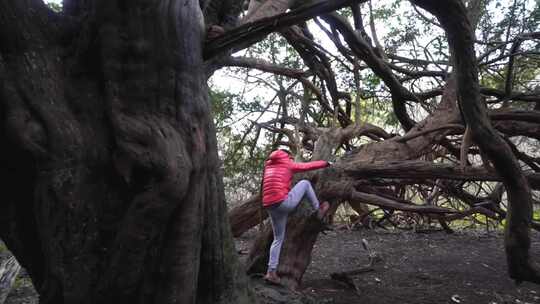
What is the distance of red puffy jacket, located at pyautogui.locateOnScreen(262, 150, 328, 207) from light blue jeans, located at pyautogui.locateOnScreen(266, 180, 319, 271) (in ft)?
0.21

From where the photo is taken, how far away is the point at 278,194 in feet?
10.6

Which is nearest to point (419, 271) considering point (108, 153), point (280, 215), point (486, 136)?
point (280, 215)

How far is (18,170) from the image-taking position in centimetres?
182

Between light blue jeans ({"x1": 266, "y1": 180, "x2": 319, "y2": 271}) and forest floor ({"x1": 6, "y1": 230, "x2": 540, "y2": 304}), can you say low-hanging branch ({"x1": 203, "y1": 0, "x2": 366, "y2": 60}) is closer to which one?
light blue jeans ({"x1": 266, "y1": 180, "x2": 319, "y2": 271})

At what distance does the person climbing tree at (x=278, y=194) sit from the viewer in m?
3.23

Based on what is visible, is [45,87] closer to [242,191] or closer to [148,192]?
[148,192]

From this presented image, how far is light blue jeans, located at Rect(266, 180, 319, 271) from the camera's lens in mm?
3223

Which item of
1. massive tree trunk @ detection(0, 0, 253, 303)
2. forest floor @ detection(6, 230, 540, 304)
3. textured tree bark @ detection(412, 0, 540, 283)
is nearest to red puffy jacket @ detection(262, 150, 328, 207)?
forest floor @ detection(6, 230, 540, 304)

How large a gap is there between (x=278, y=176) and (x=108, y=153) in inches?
68.8

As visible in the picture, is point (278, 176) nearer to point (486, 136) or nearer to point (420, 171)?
point (420, 171)

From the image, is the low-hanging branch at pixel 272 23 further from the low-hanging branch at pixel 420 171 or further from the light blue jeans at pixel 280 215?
the low-hanging branch at pixel 420 171

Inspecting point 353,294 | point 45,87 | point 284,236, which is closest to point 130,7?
point 45,87

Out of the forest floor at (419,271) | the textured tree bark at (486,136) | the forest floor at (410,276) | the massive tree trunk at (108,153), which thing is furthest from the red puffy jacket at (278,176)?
the textured tree bark at (486,136)

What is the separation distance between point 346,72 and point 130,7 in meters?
→ 5.17
